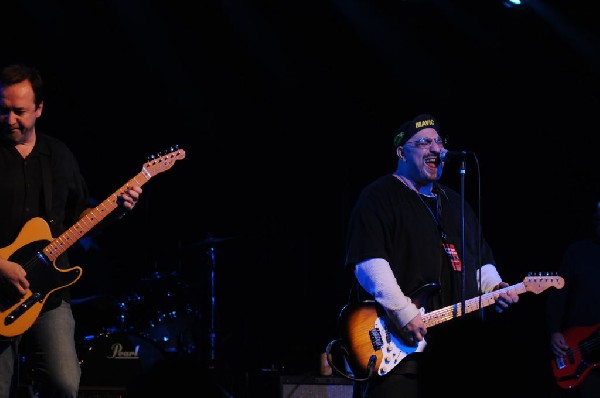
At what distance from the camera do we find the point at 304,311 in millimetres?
8586

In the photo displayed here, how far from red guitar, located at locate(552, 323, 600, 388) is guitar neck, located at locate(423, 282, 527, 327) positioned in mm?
2189

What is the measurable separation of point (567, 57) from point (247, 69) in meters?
3.57

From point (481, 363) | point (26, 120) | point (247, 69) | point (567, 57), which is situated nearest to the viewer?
point (481, 363)

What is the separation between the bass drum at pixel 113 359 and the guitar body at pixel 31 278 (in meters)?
2.69

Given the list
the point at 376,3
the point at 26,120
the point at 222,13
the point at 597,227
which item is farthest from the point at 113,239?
the point at 597,227

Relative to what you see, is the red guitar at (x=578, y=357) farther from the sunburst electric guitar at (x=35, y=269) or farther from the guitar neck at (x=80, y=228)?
the sunburst electric guitar at (x=35, y=269)

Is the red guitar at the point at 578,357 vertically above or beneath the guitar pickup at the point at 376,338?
beneath

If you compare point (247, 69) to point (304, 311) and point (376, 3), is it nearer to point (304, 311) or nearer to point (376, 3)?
point (376, 3)

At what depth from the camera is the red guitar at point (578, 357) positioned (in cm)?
662

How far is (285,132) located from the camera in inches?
342

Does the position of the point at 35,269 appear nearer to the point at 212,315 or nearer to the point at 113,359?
the point at 113,359

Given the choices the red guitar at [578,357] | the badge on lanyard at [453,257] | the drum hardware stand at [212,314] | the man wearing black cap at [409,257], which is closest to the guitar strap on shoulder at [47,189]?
the man wearing black cap at [409,257]

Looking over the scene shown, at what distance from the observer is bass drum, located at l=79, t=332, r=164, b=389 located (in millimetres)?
6738

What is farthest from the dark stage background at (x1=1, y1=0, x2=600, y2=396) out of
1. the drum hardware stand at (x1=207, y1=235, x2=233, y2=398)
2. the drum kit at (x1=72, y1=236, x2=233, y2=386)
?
the drum hardware stand at (x1=207, y1=235, x2=233, y2=398)
